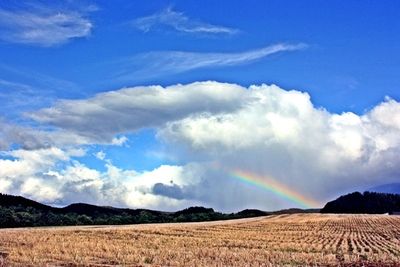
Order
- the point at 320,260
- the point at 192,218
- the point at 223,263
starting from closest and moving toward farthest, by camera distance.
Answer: the point at 223,263, the point at 320,260, the point at 192,218

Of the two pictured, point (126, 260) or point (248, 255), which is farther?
point (248, 255)

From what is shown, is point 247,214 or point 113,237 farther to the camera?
point 247,214

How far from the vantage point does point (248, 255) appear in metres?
42.2

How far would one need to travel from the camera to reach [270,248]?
5088 cm

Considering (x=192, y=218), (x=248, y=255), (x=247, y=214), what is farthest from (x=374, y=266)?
(x=247, y=214)

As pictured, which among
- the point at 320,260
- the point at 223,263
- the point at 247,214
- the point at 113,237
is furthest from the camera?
the point at 247,214

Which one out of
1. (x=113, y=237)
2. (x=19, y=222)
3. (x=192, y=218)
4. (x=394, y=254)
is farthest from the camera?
(x=192, y=218)

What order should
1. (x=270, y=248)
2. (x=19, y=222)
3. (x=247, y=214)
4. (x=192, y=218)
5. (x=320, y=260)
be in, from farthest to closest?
(x=247, y=214) < (x=192, y=218) < (x=19, y=222) < (x=270, y=248) < (x=320, y=260)

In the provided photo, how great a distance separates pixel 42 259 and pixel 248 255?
1381 cm

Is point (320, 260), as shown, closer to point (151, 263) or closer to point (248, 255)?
point (248, 255)

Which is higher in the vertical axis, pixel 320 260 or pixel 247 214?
pixel 247 214

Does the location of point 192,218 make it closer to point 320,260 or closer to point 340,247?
point 340,247

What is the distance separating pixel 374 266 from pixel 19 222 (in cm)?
10107

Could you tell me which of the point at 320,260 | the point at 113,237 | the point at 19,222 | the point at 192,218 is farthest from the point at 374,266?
the point at 192,218
